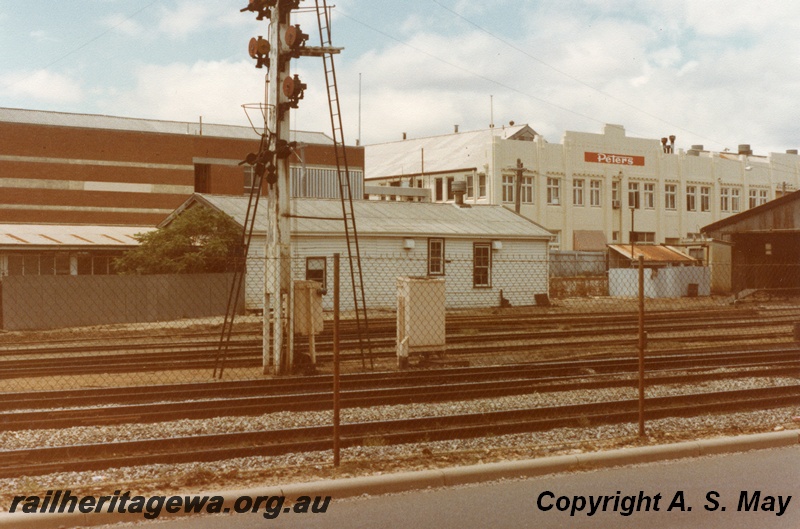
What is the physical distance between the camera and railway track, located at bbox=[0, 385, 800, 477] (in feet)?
26.9

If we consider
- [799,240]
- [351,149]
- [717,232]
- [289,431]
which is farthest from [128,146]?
[289,431]

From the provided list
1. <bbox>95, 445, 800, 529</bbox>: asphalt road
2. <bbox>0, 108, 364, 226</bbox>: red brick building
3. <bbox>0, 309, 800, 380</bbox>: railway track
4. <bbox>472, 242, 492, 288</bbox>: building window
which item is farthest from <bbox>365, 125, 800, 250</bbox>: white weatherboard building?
<bbox>95, 445, 800, 529</bbox>: asphalt road

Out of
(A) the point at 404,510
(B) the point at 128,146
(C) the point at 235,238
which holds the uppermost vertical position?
(B) the point at 128,146

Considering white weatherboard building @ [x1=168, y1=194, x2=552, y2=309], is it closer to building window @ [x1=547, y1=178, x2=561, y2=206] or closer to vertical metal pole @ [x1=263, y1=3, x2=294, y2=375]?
vertical metal pole @ [x1=263, y1=3, x2=294, y2=375]

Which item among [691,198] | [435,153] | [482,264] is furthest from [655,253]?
[691,198]

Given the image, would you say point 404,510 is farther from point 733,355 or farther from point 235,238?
point 235,238

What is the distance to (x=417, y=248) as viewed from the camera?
34125 millimetres

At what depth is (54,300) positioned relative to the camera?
86.2ft

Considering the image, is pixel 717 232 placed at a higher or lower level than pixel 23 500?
higher

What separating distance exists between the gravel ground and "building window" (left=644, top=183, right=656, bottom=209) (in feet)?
182

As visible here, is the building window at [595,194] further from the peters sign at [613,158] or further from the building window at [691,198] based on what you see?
the building window at [691,198]

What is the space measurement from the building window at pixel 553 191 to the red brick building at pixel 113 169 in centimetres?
1307

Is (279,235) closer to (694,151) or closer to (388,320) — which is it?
(388,320)

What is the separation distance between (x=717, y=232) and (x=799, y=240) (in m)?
4.25
